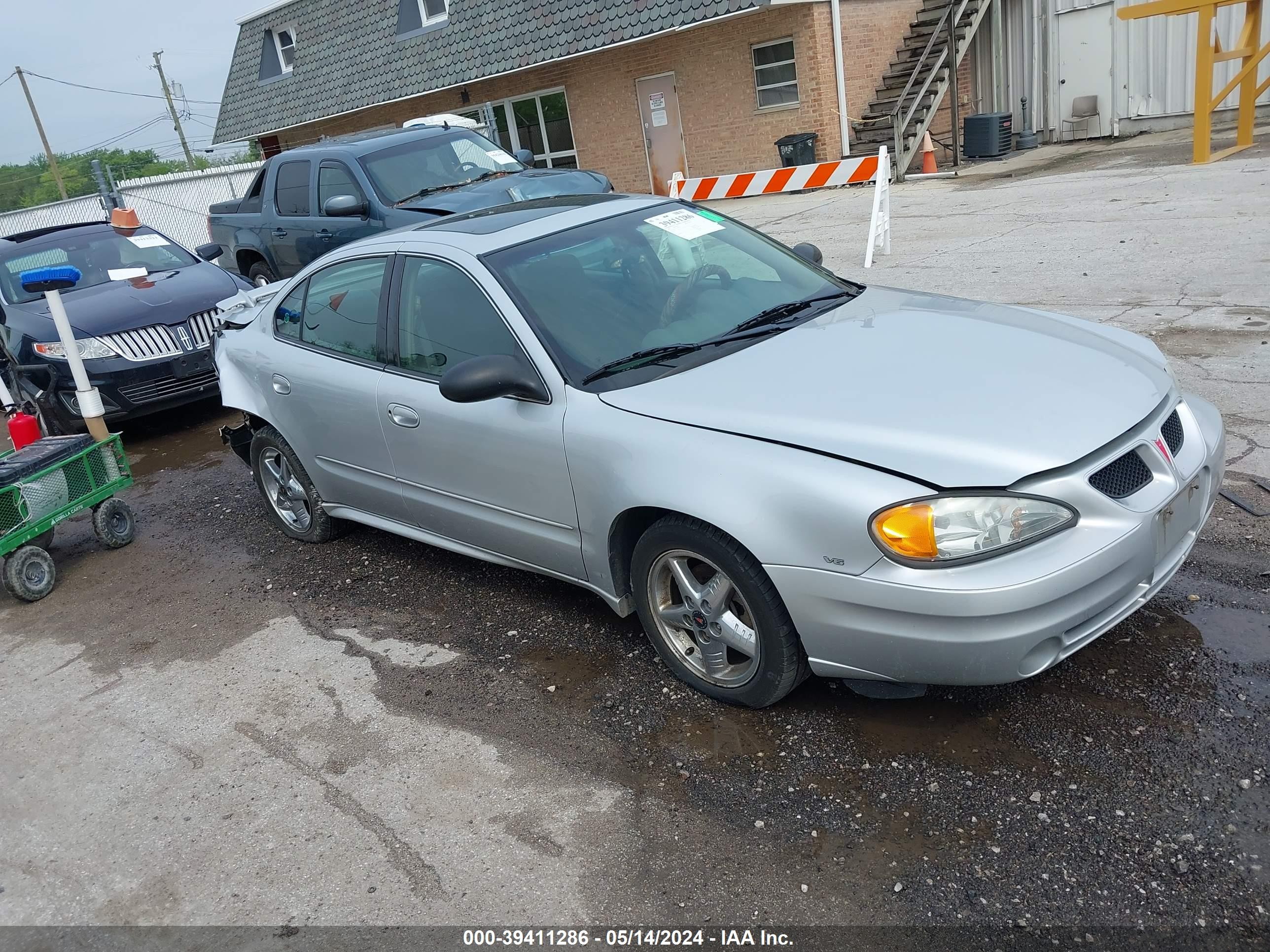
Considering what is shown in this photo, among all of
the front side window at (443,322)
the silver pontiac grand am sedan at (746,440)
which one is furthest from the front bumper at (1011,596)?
the front side window at (443,322)

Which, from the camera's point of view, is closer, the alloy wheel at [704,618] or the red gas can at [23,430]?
the alloy wheel at [704,618]

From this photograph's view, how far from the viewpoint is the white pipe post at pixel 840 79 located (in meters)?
17.6

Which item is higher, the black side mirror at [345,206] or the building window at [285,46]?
the building window at [285,46]

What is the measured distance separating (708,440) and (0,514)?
4198 mm

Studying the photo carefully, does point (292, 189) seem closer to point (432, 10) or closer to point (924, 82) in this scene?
point (924, 82)

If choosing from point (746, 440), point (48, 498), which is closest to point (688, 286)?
point (746, 440)

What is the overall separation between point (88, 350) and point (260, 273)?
4.08m

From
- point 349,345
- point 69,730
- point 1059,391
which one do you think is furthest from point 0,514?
point 1059,391

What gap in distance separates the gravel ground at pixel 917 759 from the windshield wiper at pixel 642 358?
45.3 inches

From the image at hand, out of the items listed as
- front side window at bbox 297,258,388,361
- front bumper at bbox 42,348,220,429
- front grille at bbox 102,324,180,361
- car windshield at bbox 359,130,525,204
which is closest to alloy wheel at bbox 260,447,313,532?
front side window at bbox 297,258,388,361

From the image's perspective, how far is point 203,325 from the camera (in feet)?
28.7

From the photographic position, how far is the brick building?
18.0m

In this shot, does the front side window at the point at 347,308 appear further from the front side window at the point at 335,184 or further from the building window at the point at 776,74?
the building window at the point at 776,74

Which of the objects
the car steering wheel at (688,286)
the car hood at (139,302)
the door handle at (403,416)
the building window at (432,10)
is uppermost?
the building window at (432,10)
